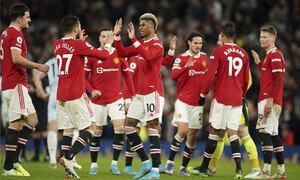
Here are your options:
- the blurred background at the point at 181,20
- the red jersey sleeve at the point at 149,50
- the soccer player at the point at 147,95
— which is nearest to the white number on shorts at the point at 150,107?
the soccer player at the point at 147,95

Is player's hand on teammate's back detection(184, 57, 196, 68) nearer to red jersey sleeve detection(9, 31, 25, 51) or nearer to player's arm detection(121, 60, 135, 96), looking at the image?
player's arm detection(121, 60, 135, 96)

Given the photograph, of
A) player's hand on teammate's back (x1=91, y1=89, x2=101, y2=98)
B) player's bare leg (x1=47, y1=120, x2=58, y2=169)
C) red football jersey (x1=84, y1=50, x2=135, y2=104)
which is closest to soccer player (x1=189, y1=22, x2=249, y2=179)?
red football jersey (x1=84, y1=50, x2=135, y2=104)

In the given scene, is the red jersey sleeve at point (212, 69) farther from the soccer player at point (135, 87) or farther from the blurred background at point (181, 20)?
the blurred background at point (181, 20)

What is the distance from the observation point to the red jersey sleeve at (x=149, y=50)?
1316 centimetres

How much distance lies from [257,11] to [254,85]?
12.7 feet

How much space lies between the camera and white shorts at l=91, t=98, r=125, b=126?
1548cm

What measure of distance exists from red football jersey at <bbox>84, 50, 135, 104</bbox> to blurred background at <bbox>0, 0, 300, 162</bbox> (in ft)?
29.4

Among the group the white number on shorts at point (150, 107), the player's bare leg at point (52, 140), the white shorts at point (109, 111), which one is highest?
the white number on shorts at point (150, 107)

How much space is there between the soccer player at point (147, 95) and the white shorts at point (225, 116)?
4.38 feet

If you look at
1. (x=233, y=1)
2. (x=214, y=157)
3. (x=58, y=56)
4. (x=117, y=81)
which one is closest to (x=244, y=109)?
(x=214, y=157)

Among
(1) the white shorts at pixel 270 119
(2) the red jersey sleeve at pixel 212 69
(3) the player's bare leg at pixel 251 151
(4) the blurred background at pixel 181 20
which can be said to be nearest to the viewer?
(2) the red jersey sleeve at pixel 212 69

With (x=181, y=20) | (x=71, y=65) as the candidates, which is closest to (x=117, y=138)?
(x=71, y=65)

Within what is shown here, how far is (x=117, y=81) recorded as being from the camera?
15.7 metres

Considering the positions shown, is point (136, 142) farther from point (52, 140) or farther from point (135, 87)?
point (52, 140)
